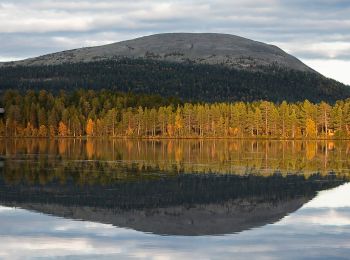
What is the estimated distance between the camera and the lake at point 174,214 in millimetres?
25641

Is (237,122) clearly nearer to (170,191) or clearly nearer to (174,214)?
(170,191)

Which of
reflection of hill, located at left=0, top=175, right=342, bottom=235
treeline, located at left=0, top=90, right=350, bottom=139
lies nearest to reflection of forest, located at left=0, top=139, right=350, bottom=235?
reflection of hill, located at left=0, top=175, right=342, bottom=235

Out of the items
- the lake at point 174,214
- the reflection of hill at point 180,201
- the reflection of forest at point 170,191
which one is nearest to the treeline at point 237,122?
the reflection of forest at point 170,191

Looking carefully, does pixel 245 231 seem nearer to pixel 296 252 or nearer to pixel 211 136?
pixel 296 252

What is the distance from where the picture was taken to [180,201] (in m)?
38.4

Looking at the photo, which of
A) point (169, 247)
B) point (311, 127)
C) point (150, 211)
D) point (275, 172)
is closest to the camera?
point (169, 247)

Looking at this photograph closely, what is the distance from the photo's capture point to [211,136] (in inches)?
7343

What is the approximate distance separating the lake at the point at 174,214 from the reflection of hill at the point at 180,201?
5 centimetres

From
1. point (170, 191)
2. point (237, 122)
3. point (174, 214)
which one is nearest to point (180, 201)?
point (170, 191)

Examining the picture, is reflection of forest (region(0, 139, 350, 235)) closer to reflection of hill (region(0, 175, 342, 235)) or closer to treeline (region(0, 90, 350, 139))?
reflection of hill (region(0, 175, 342, 235))

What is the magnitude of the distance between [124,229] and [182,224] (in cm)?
265

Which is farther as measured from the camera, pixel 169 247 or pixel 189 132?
pixel 189 132

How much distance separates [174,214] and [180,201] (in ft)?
15.4

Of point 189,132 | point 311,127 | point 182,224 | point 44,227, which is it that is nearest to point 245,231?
point 182,224
